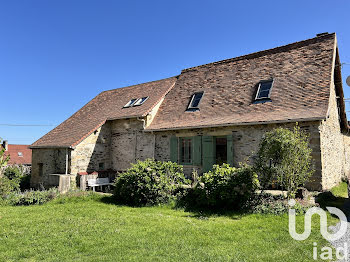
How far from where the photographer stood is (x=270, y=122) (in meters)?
9.38

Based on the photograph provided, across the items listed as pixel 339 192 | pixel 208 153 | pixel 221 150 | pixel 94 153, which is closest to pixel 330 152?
pixel 339 192

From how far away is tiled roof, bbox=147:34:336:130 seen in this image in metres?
9.84

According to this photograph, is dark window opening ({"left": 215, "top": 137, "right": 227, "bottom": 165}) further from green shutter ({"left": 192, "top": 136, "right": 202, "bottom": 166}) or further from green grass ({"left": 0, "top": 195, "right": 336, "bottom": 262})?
green grass ({"left": 0, "top": 195, "right": 336, "bottom": 262})

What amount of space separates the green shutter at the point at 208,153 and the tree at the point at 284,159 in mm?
3387

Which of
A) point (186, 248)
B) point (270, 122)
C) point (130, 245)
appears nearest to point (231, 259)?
point (186, 248)

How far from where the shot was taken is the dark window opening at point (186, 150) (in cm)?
1207

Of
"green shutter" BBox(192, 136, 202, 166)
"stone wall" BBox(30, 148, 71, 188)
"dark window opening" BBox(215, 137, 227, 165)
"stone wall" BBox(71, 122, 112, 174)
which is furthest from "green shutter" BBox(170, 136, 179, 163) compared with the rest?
"stone wall" BBox(30, 148, 71, 188)

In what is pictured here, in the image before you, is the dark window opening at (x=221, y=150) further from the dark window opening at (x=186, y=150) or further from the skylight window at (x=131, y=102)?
the skylight window at (x=131, y=102)

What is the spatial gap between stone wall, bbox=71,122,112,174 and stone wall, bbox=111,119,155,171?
357mm

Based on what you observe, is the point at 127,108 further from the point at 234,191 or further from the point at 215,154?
the point at 234,191

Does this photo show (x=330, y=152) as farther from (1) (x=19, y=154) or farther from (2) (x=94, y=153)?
(1) (x=19, y=154)

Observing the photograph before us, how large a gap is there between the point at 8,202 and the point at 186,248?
809cm

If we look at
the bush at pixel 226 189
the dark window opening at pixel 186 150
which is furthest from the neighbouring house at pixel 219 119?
the bush at pixel 226 189

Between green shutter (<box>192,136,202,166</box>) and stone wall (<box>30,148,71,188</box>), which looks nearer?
green shutter (<box>192,136,202,166</box>)
